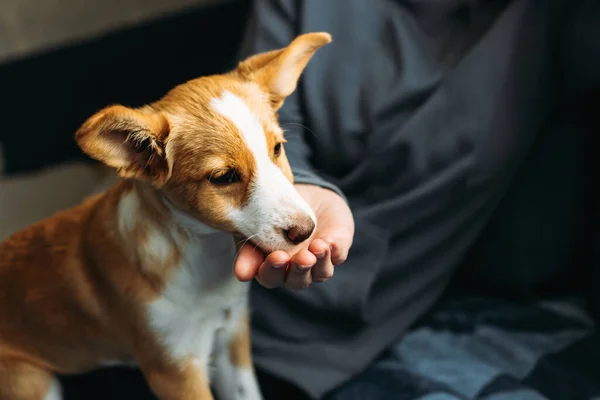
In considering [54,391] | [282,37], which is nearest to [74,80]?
[282,37]

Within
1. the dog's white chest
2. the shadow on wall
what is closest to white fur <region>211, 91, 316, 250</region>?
the dog's white chest

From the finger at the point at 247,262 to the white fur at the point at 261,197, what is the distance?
0.02 m

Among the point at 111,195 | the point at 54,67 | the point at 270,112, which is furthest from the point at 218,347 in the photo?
the point at 54,67

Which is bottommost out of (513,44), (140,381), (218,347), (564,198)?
(140,381)

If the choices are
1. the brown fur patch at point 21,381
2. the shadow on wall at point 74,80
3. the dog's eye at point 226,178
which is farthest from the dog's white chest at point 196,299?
the shadow on wall at point 74,80

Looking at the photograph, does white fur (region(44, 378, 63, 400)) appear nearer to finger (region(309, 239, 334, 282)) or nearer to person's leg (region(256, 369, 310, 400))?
person's leg (region(256, 369, 310, 400))

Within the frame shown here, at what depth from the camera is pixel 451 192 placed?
3.26ft

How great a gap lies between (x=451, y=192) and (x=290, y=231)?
1.45 feet

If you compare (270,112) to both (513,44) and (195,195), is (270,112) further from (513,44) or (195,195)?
(513,44)

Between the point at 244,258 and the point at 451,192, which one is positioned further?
the point at 451,192

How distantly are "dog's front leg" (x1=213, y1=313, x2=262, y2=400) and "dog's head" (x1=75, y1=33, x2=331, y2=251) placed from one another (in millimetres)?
293

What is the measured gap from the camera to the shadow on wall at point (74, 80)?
1289 millimetres

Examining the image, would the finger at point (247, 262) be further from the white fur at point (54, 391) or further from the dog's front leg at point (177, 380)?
the white fur at point (54, 391)

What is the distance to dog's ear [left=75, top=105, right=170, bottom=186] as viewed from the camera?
601 mm
